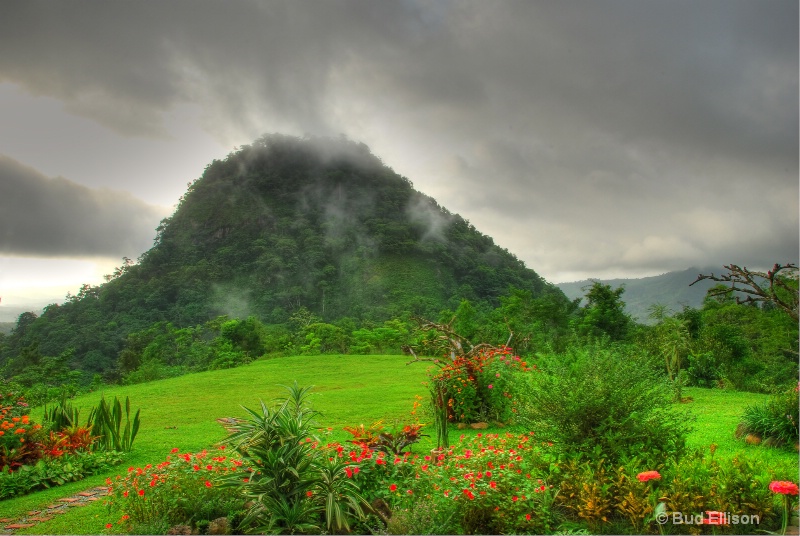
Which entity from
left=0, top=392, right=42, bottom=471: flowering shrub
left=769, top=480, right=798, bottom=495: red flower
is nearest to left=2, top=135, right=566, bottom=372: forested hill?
left=0, top=392, right=42, bottom=471: flowering shrub

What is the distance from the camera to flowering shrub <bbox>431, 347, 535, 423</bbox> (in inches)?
342

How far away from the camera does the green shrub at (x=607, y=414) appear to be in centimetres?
464

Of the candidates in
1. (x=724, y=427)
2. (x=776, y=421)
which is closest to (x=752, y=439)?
(x=776, y=421)

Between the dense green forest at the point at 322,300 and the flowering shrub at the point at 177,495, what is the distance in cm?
538

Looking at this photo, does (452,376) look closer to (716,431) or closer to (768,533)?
(716,431)

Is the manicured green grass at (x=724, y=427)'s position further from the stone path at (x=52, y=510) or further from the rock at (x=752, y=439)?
the stone path at (x=52, y=510)

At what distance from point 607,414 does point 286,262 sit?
4285 centimetres

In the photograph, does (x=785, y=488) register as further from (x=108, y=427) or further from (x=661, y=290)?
(x=661, y=290)

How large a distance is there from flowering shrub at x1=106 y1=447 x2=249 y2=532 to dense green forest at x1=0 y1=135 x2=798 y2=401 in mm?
5383

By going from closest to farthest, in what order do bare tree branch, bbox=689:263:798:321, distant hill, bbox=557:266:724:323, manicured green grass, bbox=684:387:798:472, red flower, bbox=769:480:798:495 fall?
red flower, bbox=769:480:798:495, bare tree branch, bbox=689:263:798:321, manicured green grass, bbox=684:387:798:472, distant hill, bbox=557:266:724:323

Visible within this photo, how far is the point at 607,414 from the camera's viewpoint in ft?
15.7

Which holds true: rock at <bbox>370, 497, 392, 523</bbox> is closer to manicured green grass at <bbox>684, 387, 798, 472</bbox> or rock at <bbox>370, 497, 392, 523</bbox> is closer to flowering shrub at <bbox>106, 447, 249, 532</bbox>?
flowering shrub at <bbox>106, 447, 249, 532</bbox>

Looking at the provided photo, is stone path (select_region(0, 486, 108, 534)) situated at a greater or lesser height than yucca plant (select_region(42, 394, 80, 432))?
lesser

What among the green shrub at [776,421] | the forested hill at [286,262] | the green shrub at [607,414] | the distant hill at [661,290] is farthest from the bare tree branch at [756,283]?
the distant hill at [661,290]
